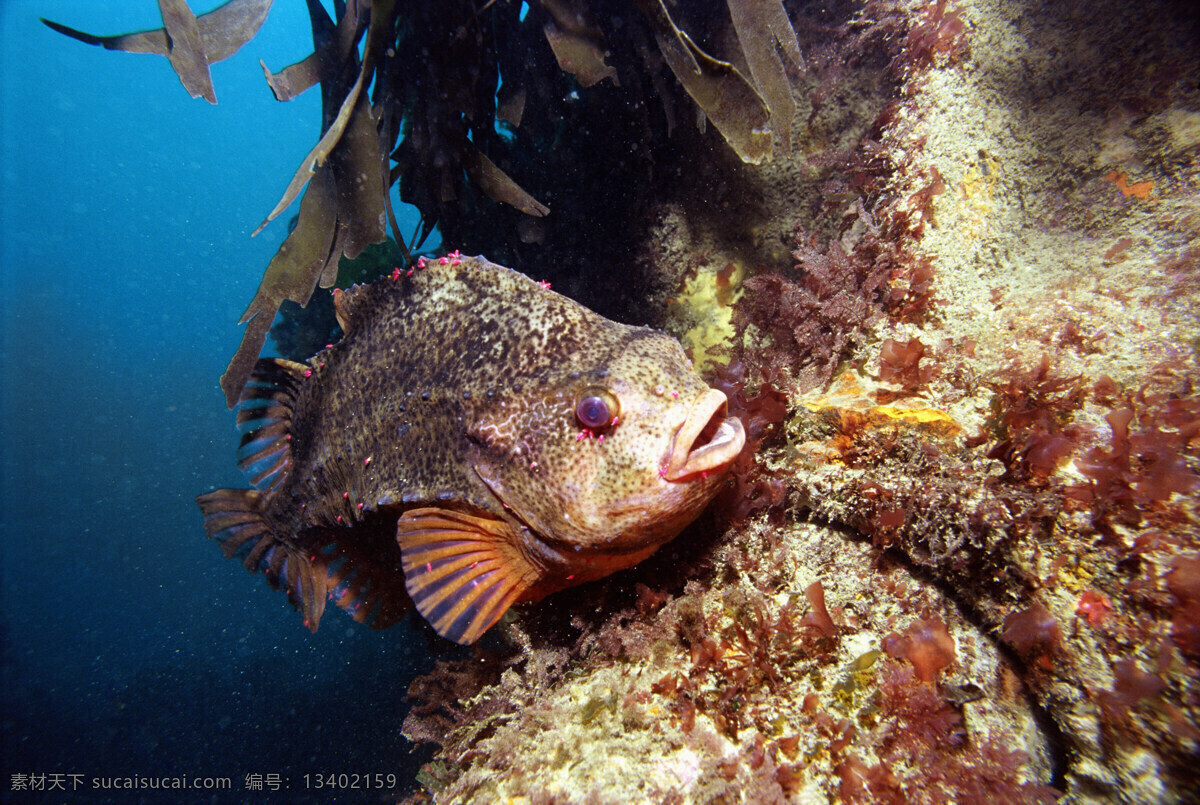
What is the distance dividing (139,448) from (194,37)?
5052 cm

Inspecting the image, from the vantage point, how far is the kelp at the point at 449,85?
319 centimetres

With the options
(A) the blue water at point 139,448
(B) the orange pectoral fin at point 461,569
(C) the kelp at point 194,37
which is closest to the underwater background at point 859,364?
(B) the orange pectoral fin at point 461,569

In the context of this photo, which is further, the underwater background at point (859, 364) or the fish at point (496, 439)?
the fish at point (496, 439)

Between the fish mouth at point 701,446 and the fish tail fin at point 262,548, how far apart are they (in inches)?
141

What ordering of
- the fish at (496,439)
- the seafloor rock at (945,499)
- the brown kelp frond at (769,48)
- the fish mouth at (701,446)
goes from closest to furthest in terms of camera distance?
1. the seafloor rock at (945,499)
2. the fish mouth at (701,446)
3. the fish at (496,439)
4. the brown kelp frond at (769,48)

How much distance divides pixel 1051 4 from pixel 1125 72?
89cm

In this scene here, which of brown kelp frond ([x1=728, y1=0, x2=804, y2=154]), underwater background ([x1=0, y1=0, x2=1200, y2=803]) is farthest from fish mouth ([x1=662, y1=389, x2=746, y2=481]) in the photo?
brown kelp frond ([x1=728, y1=0, x2=804, y2=154])

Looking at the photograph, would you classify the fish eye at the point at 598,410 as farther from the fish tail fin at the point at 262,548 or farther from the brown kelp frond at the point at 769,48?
the fish tail fin at the point at 262,548

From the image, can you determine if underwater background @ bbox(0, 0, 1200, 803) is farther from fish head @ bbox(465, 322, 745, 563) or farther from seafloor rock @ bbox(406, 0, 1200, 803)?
fish head @ bbox(465, 322, 745, 563)

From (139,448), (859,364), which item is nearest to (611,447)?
(859,364)

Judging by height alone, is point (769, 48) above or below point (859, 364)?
above

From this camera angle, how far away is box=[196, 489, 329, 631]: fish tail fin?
4145mm

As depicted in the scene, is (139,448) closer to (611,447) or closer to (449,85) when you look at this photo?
(449,85)

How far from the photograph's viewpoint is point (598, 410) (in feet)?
7.67
